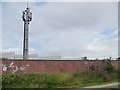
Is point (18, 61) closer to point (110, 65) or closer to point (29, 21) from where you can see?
point (29, 21)

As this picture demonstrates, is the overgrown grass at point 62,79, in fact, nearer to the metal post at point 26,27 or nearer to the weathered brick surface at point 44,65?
the weathered brick surface at point 44,65

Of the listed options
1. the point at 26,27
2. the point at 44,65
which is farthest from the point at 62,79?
the point at 26,27

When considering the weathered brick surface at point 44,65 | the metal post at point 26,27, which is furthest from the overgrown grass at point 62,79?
the metal post at point 26,27

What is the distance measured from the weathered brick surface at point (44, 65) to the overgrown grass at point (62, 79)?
1234 mm

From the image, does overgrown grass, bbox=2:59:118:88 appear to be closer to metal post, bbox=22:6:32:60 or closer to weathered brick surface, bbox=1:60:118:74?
weathered brick surface, bbox=1:60:118:74

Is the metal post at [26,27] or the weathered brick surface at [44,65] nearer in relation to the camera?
the weathered brick surface at [44,65]

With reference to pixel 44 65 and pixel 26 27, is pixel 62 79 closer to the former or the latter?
pixel 44 65

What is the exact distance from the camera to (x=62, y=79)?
3191 centimetres

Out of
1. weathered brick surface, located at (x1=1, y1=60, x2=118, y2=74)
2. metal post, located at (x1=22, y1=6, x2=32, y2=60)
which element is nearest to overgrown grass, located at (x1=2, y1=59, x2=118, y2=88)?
weathered brick surface, located at (x1=1, y1=60, x2=118, y2=74)

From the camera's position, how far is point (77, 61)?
1491 inches

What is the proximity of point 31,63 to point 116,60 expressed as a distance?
Answer: 1292cm

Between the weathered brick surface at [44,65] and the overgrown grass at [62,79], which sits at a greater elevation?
the weathered brick surface at [44,65]

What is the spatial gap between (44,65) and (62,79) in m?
5.22

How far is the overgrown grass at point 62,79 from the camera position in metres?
29.6
